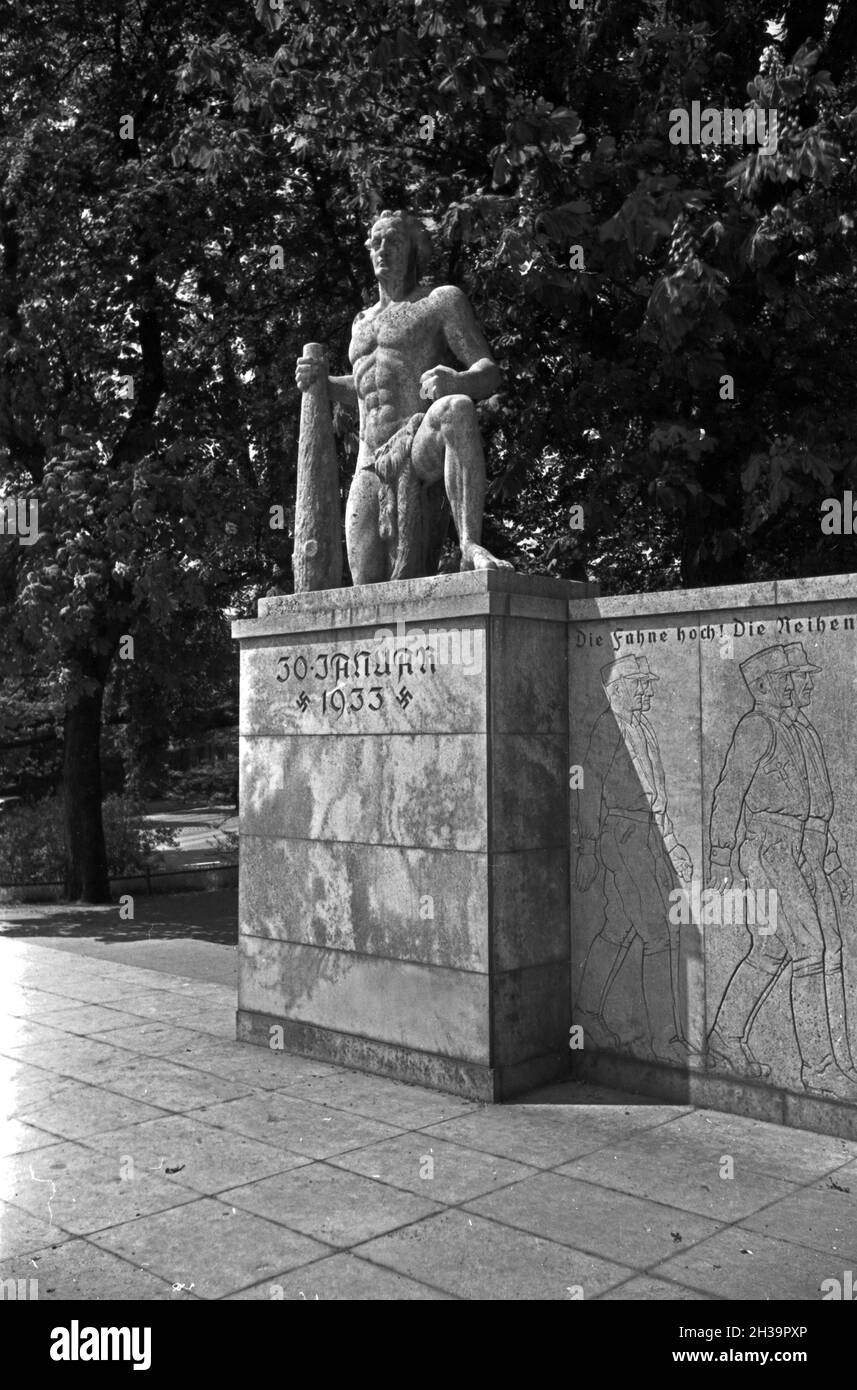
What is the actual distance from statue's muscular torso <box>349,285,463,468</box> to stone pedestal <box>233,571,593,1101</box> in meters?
1.18

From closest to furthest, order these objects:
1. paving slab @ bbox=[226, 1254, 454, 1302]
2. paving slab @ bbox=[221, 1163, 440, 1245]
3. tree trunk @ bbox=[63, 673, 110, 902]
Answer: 1. paving slab @ bbox=[226, 1254, 454, 1302]
2. paving slab @ bbox=[221, 1163, 440, 1245]
3. tree trunk @ bbox=[63, 673, 110, 902]

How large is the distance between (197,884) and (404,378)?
11.4 m

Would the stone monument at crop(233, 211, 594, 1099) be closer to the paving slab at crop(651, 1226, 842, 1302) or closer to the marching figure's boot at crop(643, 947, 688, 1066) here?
the marching figure's boot at crop(643, 947, 688, 1066)

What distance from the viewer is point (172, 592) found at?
13828 millimetres

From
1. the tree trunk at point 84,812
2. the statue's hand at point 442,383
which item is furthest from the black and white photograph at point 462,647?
the tree trunk at point 84,812

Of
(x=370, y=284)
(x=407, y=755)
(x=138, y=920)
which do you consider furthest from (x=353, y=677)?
(x=138, y=920)

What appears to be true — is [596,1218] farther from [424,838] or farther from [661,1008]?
[424,838]

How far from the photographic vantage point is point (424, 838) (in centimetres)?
716

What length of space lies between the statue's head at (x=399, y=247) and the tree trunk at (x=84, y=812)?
9.08 metres

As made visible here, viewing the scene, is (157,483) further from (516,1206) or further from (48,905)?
(516,1206)

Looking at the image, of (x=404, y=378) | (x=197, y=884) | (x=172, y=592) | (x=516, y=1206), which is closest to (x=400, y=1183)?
(x=516, y=1206)

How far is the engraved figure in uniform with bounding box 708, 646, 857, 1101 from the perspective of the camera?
603 centimetres

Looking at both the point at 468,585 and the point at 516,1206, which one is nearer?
the point at 516,1206

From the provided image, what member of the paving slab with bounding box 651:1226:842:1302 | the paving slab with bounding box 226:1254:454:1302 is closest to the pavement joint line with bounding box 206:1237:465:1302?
the paving slab with bounding box 226:1254:454:1302
